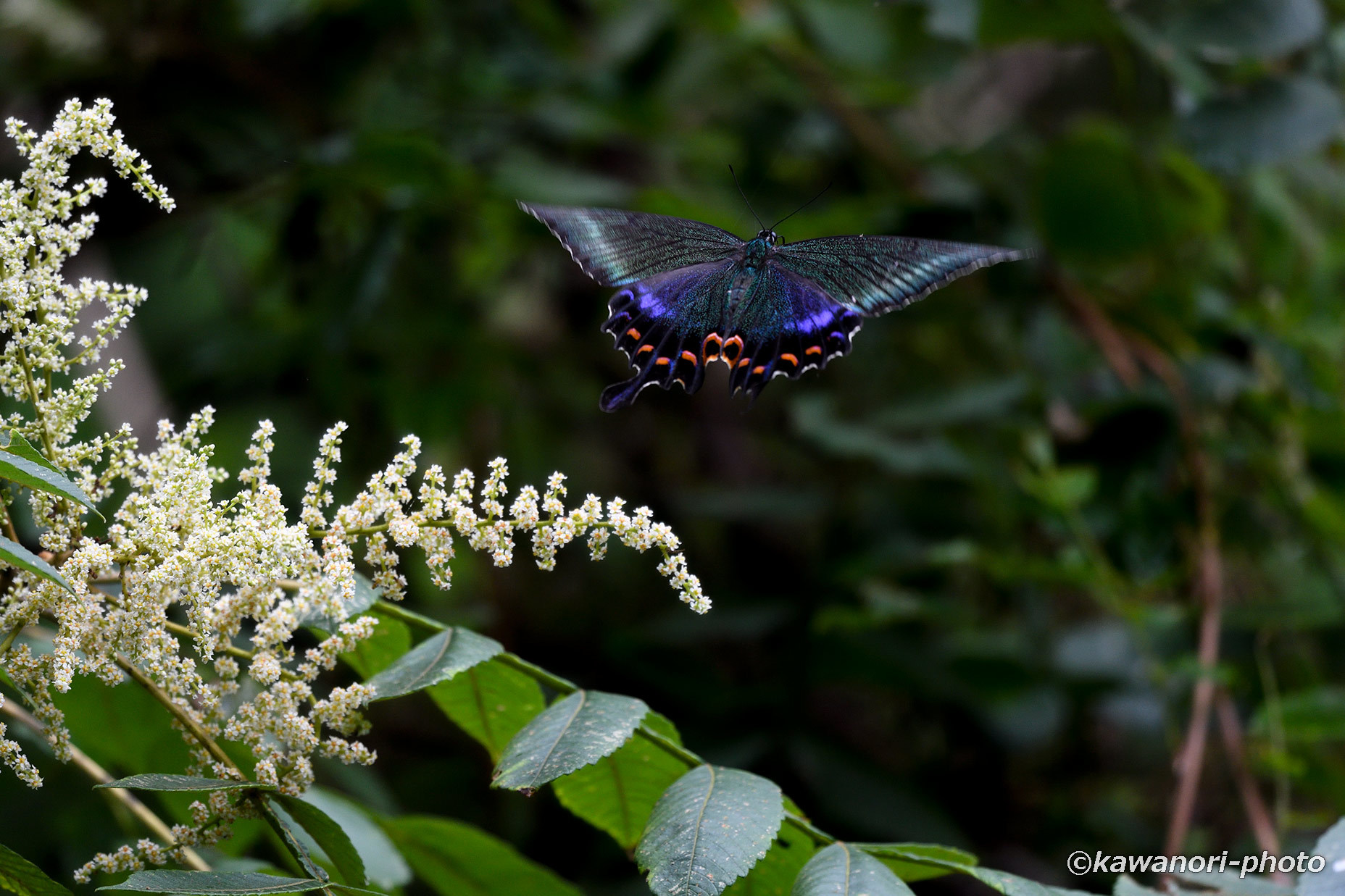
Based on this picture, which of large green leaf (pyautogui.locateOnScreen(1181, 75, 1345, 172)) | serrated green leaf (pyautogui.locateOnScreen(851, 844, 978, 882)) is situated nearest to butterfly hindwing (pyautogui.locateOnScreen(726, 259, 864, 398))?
serrated green leaf (pyautogui.locateOnScreen(851, 844, 978, 882))

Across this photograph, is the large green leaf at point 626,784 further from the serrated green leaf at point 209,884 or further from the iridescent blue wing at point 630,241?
the iridescent blue wing at point 630,241

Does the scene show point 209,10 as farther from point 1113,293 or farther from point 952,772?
point 952,772

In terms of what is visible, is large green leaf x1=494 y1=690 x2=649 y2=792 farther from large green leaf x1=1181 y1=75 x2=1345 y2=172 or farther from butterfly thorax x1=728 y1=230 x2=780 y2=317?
large green leaf x1=1181 y1=75 x2=1345 y2=172

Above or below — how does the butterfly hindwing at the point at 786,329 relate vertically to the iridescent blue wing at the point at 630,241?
below

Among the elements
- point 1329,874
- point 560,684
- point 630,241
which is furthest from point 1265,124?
point 560,684

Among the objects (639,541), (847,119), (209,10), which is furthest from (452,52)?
(639,541)

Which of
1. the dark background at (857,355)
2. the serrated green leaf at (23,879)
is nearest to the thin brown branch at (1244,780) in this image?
the dark background at (857,355)
